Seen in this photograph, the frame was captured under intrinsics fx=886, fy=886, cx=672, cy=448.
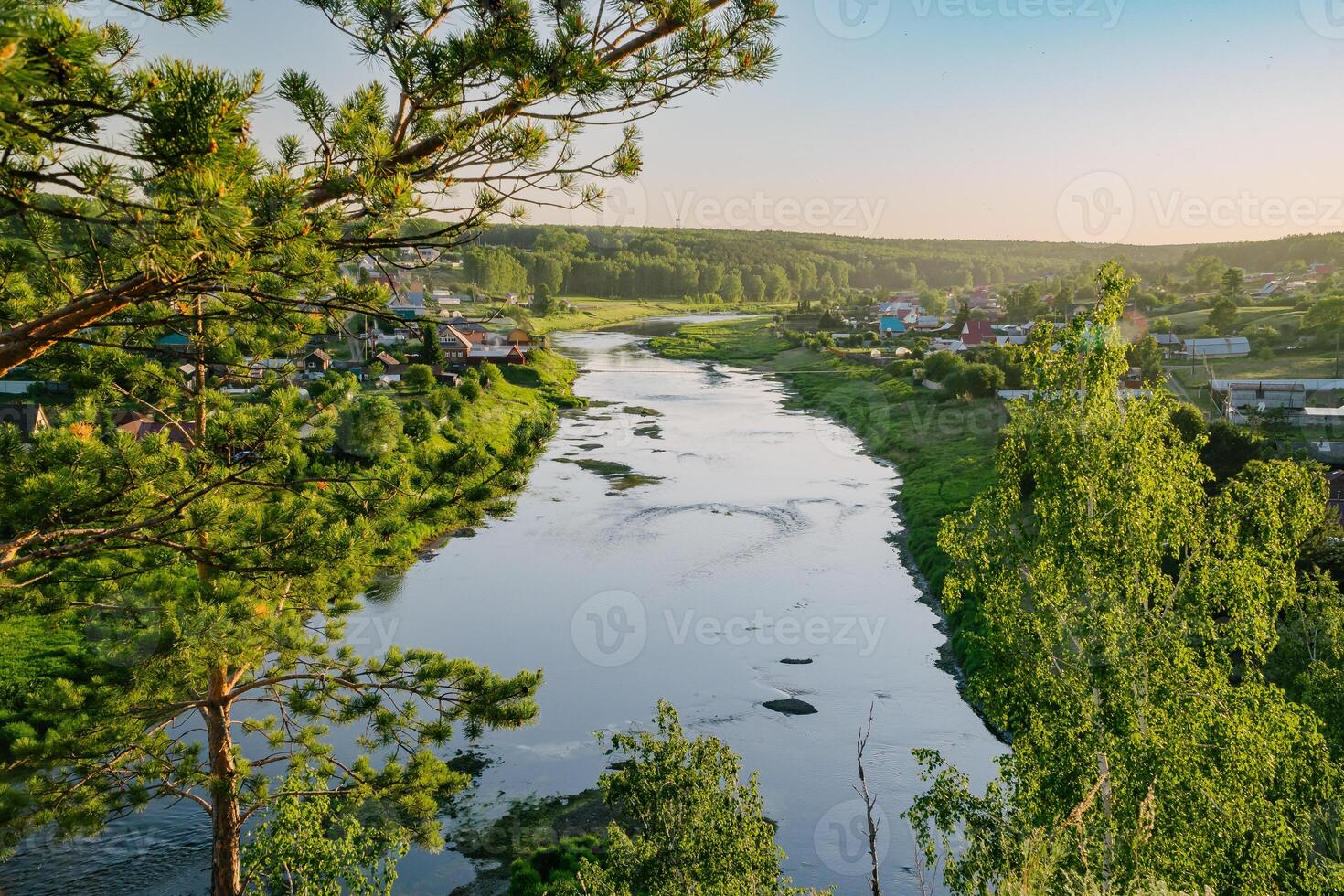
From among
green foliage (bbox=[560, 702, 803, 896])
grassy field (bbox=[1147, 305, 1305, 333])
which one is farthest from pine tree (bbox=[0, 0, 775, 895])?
grassy field (bbox=[1147, 305, 1305, 333])

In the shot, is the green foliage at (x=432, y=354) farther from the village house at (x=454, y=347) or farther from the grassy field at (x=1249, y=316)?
the grassy field at (x=1249, y=316)

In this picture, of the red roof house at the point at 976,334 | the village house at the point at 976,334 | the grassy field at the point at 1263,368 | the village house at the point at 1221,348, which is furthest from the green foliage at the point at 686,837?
the red roof house at the point at 976,334

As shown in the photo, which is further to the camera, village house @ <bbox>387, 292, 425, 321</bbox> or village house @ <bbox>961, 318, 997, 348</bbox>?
village house @ <bbox>961, 318, 997, 348</bbox>

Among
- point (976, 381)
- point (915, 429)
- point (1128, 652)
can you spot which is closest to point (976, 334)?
point (976, 381)

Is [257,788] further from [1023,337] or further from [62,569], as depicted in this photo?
[1023,337]

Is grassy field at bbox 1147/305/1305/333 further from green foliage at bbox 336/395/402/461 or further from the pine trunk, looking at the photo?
the pine trunk

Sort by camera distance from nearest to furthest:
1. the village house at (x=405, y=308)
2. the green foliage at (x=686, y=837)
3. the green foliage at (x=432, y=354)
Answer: the village house at (x=405, y=308)
the green foliage at (x=686, y=837)
the green foliage at (x=432, y=354)
